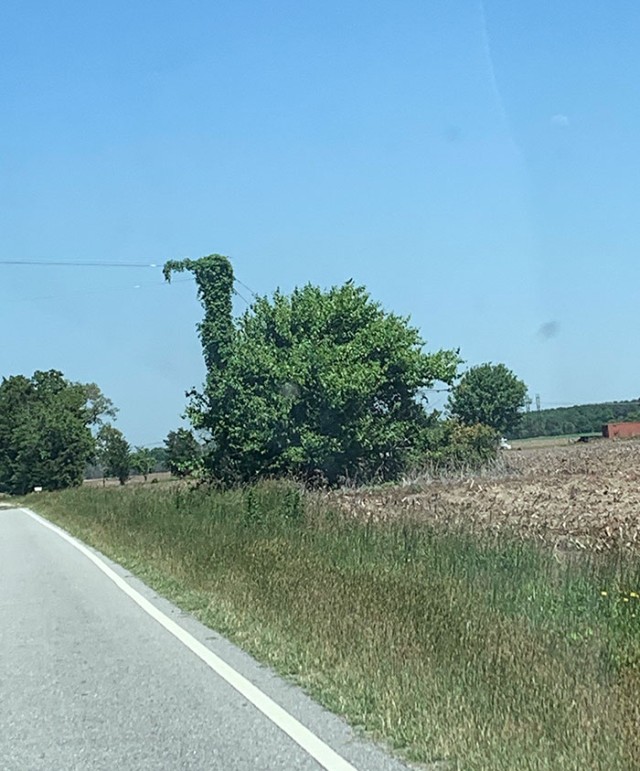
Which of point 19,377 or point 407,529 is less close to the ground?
point 19,377

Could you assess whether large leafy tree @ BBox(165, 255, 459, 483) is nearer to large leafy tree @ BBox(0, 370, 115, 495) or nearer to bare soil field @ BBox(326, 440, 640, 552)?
bare soil field @ BBox(326, 440, 640, 552)

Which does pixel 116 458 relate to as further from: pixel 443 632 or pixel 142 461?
pixel 443 632

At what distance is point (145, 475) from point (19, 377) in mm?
19268

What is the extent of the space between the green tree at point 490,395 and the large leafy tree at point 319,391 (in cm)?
6994

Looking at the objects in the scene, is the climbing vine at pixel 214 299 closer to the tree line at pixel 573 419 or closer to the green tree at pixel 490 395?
the green tree at pixel 490 395

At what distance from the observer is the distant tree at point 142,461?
110438 millimetres

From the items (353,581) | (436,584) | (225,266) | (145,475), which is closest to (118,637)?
(353,581)

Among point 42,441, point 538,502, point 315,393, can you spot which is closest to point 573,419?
point 42,441

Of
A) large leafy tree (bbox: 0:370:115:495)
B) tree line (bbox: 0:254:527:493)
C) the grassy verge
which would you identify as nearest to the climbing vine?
tree line (bbox: 0:254:527:493)

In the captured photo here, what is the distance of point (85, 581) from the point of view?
1894cm

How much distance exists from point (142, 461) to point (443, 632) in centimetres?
10362

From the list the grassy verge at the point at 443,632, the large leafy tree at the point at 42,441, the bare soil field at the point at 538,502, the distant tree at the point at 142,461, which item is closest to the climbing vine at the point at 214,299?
the bare soil field at the point at 538,502

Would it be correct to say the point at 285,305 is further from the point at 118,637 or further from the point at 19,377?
the point at 19,377

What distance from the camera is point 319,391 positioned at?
40.3 m
